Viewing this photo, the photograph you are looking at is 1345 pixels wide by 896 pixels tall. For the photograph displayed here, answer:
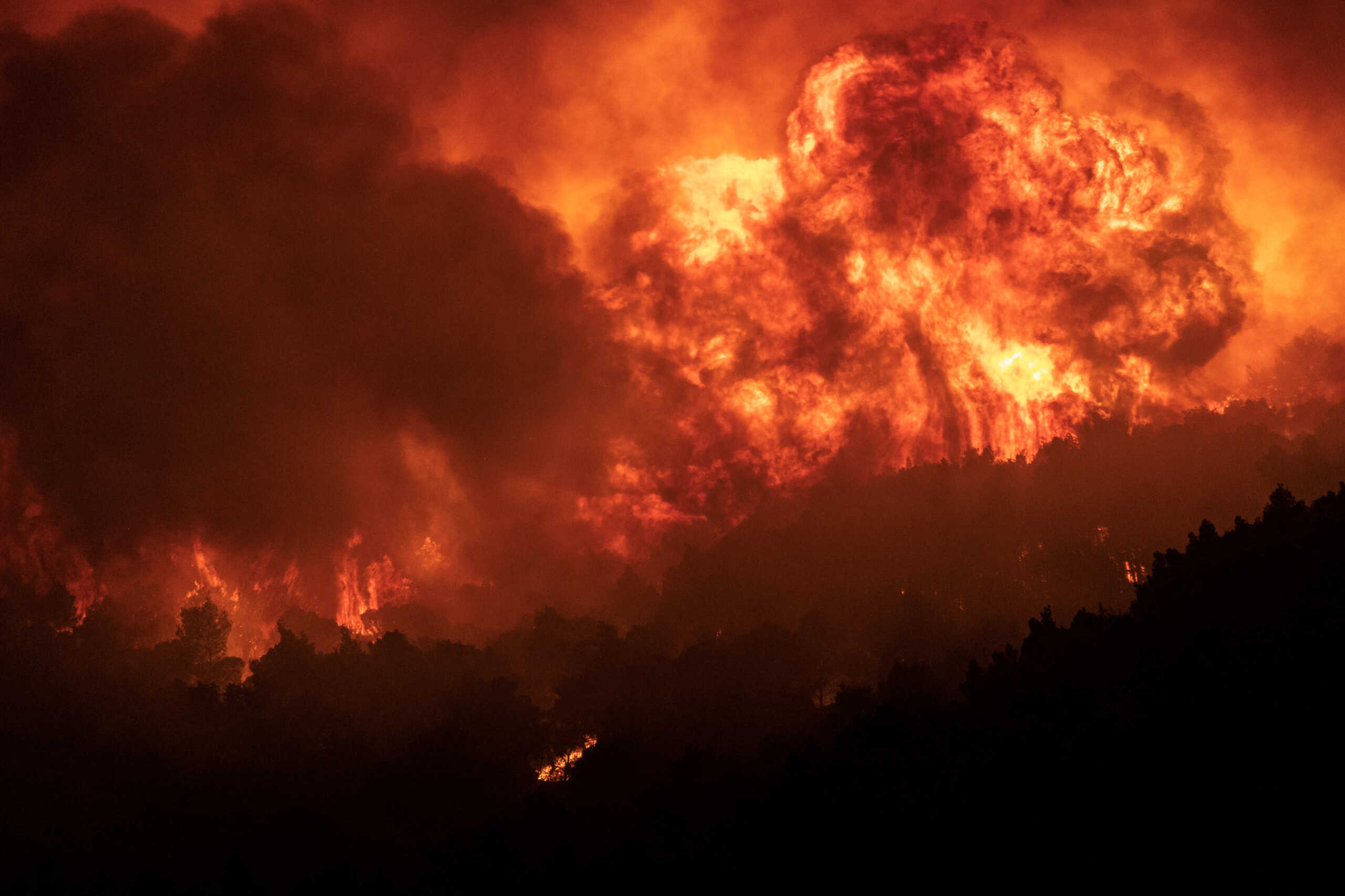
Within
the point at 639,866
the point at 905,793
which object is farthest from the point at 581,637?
the point at 905,793

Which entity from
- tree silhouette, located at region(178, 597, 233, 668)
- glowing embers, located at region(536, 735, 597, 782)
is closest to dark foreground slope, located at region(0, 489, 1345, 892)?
glowing embers, located at region(536, 735, 597, 782)

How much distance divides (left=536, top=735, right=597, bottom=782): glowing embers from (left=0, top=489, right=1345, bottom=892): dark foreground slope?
70 centimetres

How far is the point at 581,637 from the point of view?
267 ft

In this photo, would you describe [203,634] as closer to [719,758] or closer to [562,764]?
[562,764]

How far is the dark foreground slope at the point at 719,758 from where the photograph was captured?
151 ft

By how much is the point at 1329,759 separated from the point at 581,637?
165 ft

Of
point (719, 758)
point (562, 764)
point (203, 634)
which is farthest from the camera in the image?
point (203, 634)

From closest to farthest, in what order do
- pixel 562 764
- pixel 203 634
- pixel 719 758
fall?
pixel 719 758 < pixel 562 764 < pixel 203 634

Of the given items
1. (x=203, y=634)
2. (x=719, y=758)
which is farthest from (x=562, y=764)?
(x=203, y=634)

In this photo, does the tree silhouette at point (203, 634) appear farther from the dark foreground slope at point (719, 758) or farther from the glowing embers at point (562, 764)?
the glowing embers at point (562, 764)

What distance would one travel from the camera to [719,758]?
195 ft

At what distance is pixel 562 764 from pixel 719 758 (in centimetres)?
1235

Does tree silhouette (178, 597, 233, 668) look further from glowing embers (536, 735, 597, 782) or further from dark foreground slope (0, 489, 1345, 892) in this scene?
Result: glowing embers (536, 735, 597, 782)

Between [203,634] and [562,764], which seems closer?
[562,764]
